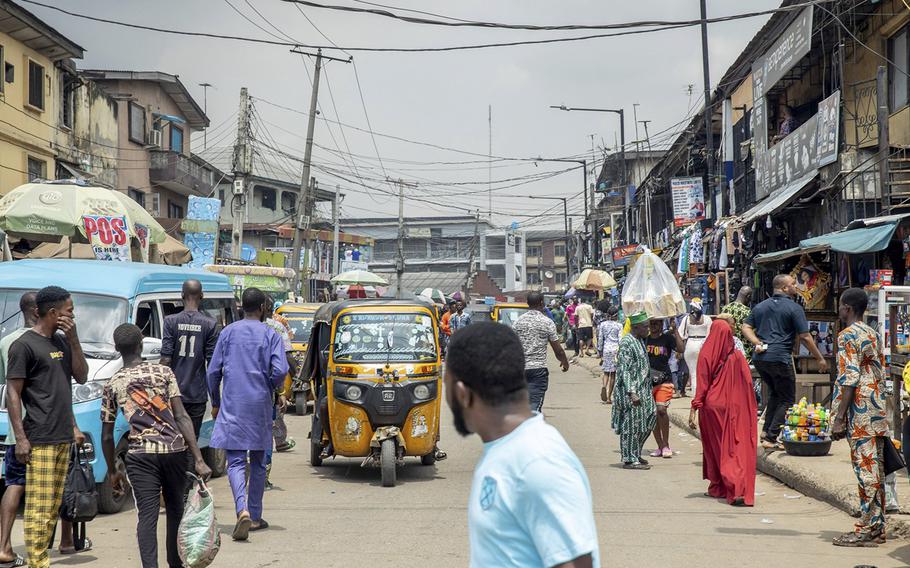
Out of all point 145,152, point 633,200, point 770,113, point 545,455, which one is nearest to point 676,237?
point 770,113

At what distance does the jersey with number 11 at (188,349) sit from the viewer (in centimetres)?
932

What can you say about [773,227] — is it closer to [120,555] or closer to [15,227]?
[15,227]

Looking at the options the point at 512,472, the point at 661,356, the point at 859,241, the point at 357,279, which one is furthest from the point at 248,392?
the point at 357,279

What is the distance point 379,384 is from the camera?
11.2 metres

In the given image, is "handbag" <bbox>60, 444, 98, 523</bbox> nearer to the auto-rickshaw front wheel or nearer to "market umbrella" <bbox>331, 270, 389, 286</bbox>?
the auto-rickshaw front wheel

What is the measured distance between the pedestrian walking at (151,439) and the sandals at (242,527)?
120 centimetres

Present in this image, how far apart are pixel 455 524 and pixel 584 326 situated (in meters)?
25.8

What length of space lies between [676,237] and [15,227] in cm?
2034

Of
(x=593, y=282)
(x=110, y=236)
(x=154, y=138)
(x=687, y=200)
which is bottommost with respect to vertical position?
(x=593, y=282)

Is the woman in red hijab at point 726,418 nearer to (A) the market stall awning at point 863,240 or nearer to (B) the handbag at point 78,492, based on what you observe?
(A) the market stall awning at point 863,240

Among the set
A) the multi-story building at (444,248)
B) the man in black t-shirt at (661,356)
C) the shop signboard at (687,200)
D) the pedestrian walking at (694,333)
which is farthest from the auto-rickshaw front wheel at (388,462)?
the multi-story building at (444,248)

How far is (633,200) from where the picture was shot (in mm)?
47531

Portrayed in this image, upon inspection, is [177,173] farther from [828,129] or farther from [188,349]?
[188,349]

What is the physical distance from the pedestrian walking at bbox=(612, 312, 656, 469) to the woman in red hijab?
155 centimetres
